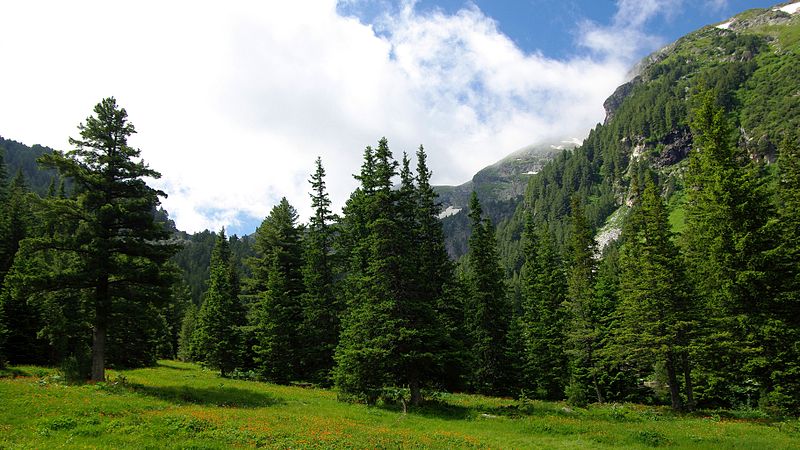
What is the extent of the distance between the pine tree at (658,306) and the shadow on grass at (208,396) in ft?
88.3

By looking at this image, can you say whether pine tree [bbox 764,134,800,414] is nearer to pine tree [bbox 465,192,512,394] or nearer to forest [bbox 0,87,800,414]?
forest [bbox 0,87,800,414]

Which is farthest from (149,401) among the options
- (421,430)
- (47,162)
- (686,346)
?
(686,346)

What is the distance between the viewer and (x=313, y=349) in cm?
4012

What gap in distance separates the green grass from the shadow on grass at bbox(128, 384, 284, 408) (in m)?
0.06

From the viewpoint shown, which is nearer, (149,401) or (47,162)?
(149,401)

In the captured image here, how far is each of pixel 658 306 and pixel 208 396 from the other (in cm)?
3184

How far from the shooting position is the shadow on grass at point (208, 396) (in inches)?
929

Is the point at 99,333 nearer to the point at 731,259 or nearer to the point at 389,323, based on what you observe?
the point at 389,323

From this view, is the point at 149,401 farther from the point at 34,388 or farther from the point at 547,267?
the point at 547,267

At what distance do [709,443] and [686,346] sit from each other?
38.9ft

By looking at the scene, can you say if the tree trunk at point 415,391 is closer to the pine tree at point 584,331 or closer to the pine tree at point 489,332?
the pine tree at point 489,332

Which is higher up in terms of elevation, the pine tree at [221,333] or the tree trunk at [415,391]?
the pine tree at [221,333]

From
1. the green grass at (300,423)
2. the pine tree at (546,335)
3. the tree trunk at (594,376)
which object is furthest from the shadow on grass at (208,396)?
the tree trunk at (594,376)

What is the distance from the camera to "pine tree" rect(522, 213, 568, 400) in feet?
149
